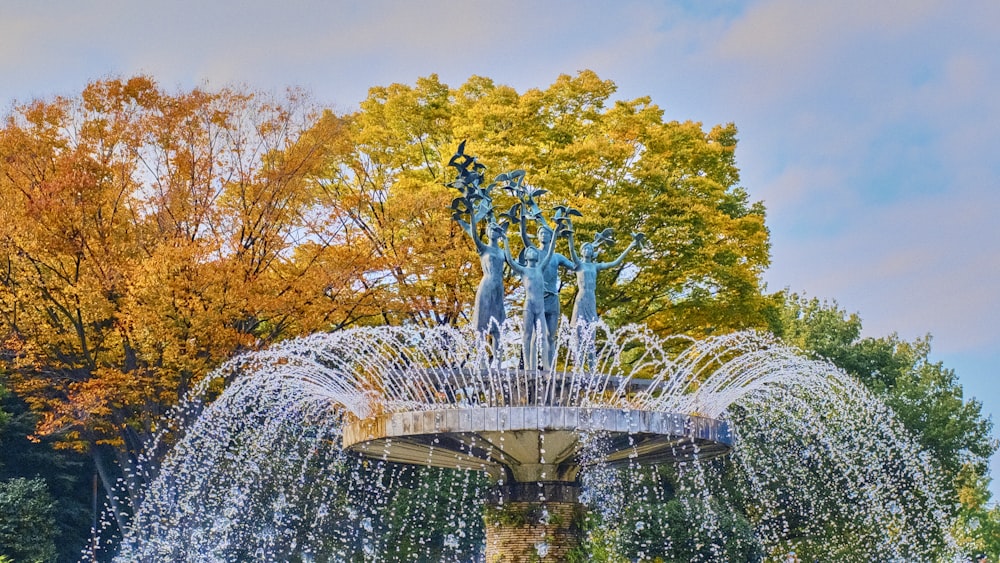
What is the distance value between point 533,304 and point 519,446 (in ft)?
7.96

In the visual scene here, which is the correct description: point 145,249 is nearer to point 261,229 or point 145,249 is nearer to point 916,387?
point 261,229

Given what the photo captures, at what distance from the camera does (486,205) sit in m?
13.1

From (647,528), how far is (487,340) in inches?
377

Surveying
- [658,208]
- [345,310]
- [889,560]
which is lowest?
[889,560]

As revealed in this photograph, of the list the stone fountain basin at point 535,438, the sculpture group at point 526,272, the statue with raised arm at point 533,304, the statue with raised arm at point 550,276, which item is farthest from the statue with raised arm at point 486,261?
the stone fountain basin at point 535,438

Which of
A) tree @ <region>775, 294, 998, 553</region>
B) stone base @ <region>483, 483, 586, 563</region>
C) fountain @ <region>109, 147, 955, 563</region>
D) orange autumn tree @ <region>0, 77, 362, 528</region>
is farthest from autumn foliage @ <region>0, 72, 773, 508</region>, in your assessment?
stone base @ <region>483, 483, 586, 563</region>

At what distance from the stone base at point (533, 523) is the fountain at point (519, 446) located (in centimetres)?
2

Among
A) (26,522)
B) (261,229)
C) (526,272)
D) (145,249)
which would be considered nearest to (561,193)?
(261,229)

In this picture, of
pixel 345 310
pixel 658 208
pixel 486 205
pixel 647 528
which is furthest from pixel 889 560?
pixel 486 205

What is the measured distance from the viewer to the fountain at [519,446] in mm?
10836

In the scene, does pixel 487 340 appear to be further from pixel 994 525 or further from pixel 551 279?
pixel 994 525

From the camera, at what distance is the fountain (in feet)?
35.6

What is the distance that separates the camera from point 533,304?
1266cm

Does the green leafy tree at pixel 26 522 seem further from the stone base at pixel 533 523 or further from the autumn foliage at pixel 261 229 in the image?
the stone base at pixel 533 523
